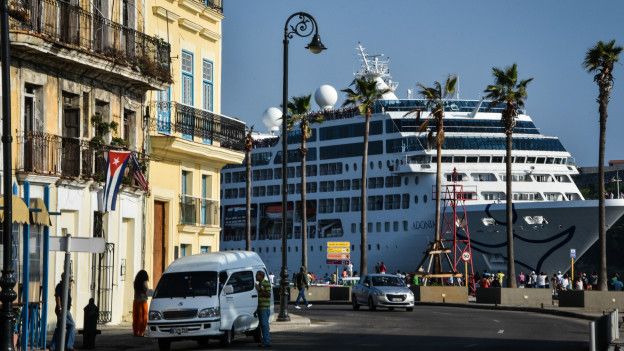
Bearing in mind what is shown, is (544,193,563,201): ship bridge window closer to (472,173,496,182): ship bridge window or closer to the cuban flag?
(472,173,496,182): ship bridge window

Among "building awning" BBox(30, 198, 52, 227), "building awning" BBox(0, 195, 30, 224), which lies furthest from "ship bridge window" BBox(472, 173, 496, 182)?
"building awning" BBox(0, 195, 30, 224)

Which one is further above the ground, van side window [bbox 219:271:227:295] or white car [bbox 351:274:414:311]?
van side window [bbox 219:271:227:295]

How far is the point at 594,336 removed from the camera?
938 inches

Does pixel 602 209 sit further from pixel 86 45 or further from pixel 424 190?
pixel 424 190

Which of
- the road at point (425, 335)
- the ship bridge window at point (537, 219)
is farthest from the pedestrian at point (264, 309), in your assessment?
the ship bridge window at point (537, 219)

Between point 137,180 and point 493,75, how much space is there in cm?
3571

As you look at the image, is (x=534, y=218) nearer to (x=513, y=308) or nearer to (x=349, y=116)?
(x=349, y=116)

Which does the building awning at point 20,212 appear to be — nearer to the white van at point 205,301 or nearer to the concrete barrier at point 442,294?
the white van at point 205,301

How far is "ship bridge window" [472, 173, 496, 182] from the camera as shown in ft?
349

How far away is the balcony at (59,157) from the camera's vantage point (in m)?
31.2

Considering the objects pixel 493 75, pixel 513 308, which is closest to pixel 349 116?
pixel 493 75

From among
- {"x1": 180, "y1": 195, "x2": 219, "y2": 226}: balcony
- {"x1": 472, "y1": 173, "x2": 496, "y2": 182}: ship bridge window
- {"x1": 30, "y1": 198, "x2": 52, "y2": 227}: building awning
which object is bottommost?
{"x1": 30, "y1": 198, "x2": 52, "y2": 227}: building awning

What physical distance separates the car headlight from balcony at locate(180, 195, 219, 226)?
13.5 m

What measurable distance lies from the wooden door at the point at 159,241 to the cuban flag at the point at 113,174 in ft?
26.7
